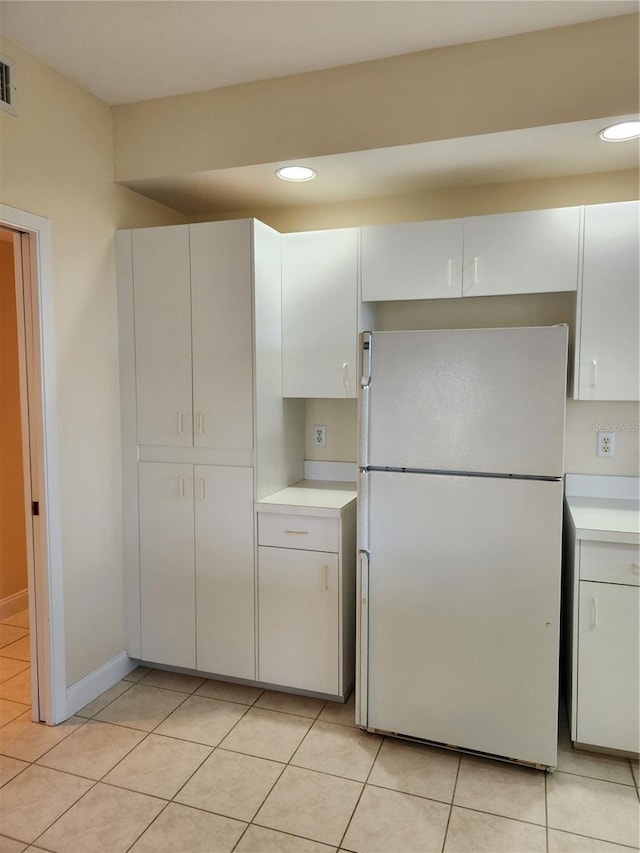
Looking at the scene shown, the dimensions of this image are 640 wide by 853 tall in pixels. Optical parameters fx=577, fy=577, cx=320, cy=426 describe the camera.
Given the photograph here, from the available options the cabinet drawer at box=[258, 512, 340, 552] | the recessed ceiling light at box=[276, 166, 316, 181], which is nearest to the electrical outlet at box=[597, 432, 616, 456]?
the cabinet drawer at box=[258, 512, 340, 552]

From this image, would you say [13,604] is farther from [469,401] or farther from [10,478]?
[469,401]

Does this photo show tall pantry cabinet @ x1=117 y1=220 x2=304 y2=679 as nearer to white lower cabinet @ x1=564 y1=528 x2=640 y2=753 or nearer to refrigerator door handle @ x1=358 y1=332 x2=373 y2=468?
refrigerator door handle @ x1=358 y1=332 x2=373 y2=468

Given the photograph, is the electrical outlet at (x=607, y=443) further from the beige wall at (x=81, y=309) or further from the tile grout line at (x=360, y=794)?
the beige wall at (x=81, y=309)

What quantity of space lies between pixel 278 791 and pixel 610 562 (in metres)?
1.47

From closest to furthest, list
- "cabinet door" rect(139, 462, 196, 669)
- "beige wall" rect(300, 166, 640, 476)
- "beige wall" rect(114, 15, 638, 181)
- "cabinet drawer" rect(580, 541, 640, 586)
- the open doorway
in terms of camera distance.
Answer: "beige wall" rect(114, 15, 638, 181) → "cabinet drawer" rect(580, 541, 640, 586) → "beige wall" rect(300, 166, 640, 476) → "cabinet door" rect(139, 462, 196, 669) → the open doorway

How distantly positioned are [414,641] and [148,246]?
211 centimetres

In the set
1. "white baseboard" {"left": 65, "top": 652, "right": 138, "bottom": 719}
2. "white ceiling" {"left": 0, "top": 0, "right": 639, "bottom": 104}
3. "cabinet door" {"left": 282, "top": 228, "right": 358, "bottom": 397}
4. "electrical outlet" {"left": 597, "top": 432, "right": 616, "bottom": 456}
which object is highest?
"white ceiling" {"left": 0, "top": 0, "right": 639, "bottom": 104}

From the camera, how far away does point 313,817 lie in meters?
1.94

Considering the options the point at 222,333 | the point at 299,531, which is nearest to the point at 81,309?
the point at 222,333

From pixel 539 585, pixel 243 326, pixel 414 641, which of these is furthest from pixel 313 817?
pixel 243 326

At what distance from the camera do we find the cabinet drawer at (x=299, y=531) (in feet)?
8.34

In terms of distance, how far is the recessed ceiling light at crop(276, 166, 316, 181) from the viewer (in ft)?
8.23

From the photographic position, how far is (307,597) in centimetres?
259

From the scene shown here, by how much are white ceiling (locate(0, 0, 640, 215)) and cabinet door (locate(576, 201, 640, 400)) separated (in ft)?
0.98
